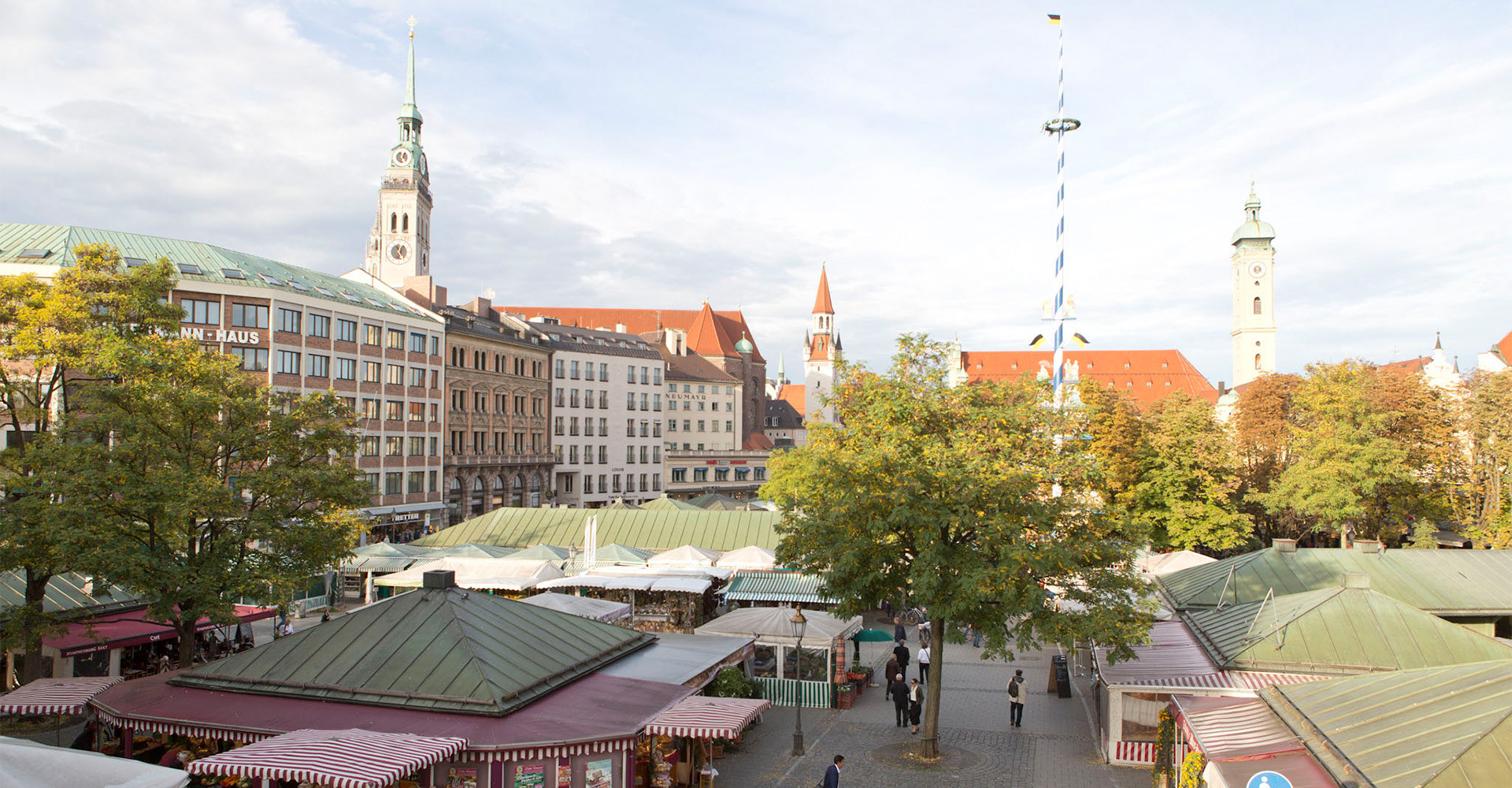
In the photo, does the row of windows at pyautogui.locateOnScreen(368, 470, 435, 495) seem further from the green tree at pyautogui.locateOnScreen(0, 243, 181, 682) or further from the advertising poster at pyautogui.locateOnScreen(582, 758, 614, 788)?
the advertising poster at pyautogui.locateOnScreen(582, 758, 614, 788)

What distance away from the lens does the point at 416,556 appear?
36062 mm

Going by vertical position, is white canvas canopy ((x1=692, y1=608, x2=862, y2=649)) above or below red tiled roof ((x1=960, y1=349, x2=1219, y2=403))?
below

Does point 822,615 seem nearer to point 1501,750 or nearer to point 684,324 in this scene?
point 1501,750

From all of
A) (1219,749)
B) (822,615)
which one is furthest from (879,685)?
(1219,749)

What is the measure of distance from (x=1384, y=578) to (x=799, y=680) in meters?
15.2

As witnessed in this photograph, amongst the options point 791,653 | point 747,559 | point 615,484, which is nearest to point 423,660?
point 791,653

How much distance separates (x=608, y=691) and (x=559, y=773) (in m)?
2.05

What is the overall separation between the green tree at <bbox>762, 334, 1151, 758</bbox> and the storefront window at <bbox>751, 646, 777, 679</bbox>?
4399 mm

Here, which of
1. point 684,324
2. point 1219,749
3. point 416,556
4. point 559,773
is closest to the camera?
point 1219,749

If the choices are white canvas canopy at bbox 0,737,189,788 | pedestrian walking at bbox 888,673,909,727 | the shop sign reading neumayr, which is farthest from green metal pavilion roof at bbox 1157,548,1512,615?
the shop sign reading neumayr

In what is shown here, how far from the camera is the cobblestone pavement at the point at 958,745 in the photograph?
18.1m

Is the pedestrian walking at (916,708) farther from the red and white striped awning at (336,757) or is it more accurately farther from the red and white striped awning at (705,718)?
the red and white striped awning at (336,757)

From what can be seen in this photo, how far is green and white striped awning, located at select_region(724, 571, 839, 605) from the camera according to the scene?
2858cm

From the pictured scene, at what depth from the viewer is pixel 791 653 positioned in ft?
78.1
